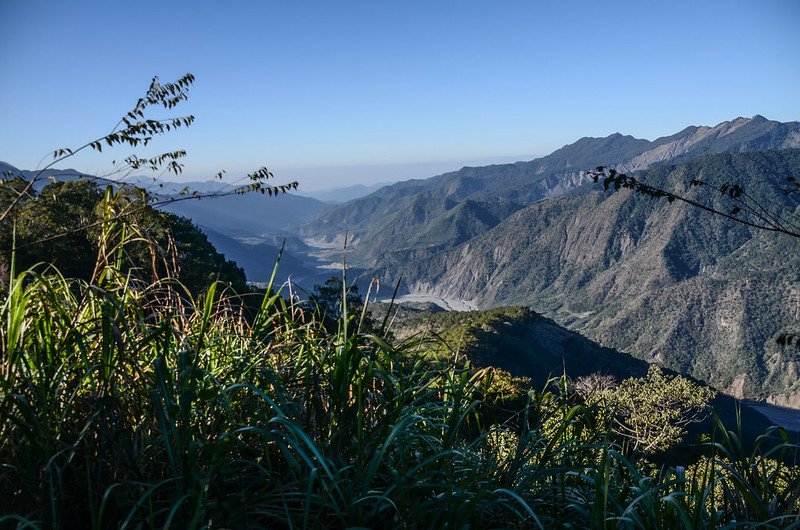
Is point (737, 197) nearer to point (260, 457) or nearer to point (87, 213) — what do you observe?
point (260, 457)

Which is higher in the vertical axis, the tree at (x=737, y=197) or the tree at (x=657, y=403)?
the tree at (x=737, y=197)

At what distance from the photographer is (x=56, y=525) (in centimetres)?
183

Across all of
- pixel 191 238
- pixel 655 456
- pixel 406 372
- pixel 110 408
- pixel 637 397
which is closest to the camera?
pixel 110 408

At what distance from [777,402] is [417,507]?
153934mm

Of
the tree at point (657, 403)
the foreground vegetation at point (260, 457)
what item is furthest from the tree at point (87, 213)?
the tree at point (657, 403)

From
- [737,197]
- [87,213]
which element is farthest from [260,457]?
[87,213]

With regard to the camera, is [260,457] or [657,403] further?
[657,403]

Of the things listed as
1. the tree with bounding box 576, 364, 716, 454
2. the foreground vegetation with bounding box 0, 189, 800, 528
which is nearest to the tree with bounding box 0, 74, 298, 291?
the foreground vegetation with bounding box 0, 189, 800, 528

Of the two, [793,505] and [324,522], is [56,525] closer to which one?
[324,522]

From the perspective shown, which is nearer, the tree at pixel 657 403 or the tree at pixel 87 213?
the tree at pixel 87 213

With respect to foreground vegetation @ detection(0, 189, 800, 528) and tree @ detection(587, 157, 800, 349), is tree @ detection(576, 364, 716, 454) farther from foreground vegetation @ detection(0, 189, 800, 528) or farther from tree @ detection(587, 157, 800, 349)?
foreground vegetation @ detection(0, 189, 800, 528)

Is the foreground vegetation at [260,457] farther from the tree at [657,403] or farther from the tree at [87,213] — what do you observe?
the tree at [657,403]

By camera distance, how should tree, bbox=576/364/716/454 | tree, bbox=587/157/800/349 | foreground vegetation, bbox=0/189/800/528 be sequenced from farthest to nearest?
tree, bbox=576/364/716/454 → tree, bbox=587/157/800/349 → foreground vegetation, bbox=0/189/800/528

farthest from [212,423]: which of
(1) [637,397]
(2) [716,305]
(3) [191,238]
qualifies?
(2) [716,305]
